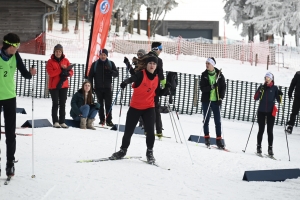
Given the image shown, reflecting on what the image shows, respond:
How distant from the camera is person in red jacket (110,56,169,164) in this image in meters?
7.70

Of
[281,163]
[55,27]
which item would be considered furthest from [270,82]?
[55,27]

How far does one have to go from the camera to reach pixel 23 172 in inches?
266

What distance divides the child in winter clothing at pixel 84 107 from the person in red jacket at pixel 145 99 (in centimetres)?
343

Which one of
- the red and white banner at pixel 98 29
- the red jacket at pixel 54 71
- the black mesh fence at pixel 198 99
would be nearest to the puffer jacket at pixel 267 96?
the red jacket at pixel 54 71

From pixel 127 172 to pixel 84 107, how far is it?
430cm

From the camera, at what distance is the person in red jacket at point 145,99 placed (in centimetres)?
770

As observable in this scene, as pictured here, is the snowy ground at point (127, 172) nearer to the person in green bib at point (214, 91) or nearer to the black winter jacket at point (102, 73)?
the person in green bib at point (214, 91)

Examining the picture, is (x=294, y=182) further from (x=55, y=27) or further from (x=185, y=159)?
(x=55, y=27)

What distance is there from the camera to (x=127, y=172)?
283 inches

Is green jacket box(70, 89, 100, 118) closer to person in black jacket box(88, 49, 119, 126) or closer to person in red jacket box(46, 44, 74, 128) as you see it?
person in red jacket box(46, 44, 74, 128)

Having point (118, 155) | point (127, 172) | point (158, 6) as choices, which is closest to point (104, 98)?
point (118, 155)

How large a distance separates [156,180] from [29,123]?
15.6 ft

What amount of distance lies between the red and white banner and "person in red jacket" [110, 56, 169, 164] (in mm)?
6272

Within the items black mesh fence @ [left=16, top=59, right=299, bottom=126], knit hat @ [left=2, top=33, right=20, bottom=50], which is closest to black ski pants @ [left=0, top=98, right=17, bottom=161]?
knit hat @ [left=2, top=33, right=20, bottom=50]
